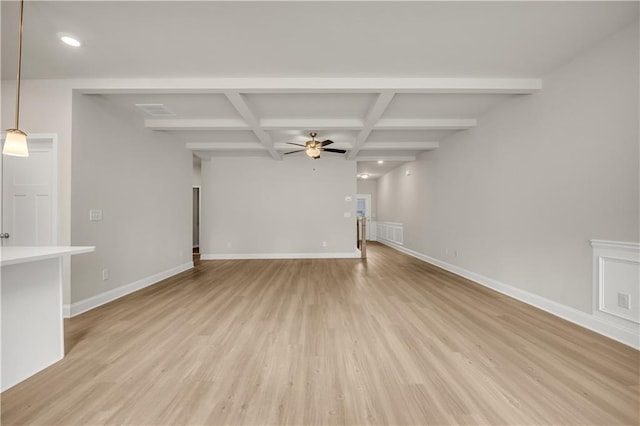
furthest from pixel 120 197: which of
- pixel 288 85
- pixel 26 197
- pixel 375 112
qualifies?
pixel 375 112

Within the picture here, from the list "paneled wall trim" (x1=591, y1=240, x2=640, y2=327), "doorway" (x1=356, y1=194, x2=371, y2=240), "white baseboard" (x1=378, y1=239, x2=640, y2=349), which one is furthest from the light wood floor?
"doorway" (x1=356, y1=194, x2=371, y2=240)

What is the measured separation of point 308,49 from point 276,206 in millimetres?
4656

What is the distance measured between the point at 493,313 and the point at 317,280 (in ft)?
8.48

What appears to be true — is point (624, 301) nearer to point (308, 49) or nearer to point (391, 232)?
point (308, 49)

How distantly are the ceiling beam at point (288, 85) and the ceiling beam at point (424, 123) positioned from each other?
3.93ft

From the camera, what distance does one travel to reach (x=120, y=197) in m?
3.63

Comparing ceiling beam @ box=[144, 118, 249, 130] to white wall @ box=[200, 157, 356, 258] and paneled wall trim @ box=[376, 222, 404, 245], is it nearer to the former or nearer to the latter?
white wall @ box=[200, 157, 356, 258]

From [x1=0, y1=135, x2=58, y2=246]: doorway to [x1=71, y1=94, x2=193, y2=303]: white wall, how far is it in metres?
0.32

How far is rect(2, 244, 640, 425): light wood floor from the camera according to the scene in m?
1.43

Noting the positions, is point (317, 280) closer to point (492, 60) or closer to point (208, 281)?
point (208, 281)

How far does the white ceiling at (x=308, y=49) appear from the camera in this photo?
1993 mm

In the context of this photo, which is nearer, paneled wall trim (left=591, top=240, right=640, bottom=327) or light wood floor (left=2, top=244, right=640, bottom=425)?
light wood floor (left=2, top=244, right=640, bottom=425)

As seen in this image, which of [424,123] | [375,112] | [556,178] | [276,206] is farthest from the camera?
[276,206]

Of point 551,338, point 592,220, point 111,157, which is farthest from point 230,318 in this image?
point 592,220
